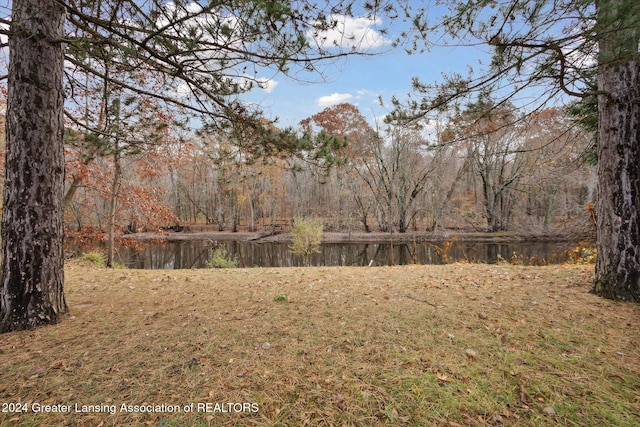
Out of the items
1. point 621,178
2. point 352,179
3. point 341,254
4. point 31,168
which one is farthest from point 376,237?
point 31,168

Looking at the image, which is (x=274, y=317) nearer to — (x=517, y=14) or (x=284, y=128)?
(x=284, y=128)

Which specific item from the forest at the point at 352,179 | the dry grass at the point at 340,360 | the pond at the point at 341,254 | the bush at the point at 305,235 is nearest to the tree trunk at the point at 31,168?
the dry grass at the point at 340,360

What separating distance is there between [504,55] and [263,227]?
22.6 meters

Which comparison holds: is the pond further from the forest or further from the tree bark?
the tree bark

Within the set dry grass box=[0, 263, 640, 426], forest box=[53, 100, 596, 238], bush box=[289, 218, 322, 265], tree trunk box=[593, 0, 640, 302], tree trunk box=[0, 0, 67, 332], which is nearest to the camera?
dry grass box=[0, 263, 640, 426]

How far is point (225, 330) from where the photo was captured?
253cm

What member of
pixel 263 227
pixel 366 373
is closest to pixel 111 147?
pixel 366 373

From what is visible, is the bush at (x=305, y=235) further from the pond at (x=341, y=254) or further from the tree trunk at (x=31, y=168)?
the tree trunk at (x=31, y=168)

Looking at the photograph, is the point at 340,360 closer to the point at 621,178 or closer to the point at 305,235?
the point at 621,178

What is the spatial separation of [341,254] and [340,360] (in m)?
12.9

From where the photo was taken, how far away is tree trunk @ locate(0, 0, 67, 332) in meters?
2.42

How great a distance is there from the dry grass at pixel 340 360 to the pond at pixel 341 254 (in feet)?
27.7

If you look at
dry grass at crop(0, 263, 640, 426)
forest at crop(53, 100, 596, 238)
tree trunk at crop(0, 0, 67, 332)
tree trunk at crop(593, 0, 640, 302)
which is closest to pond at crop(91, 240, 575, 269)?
forest at crop(53, 100, 596, 238)

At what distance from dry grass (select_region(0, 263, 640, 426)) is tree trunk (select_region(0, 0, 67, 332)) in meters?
0.37
